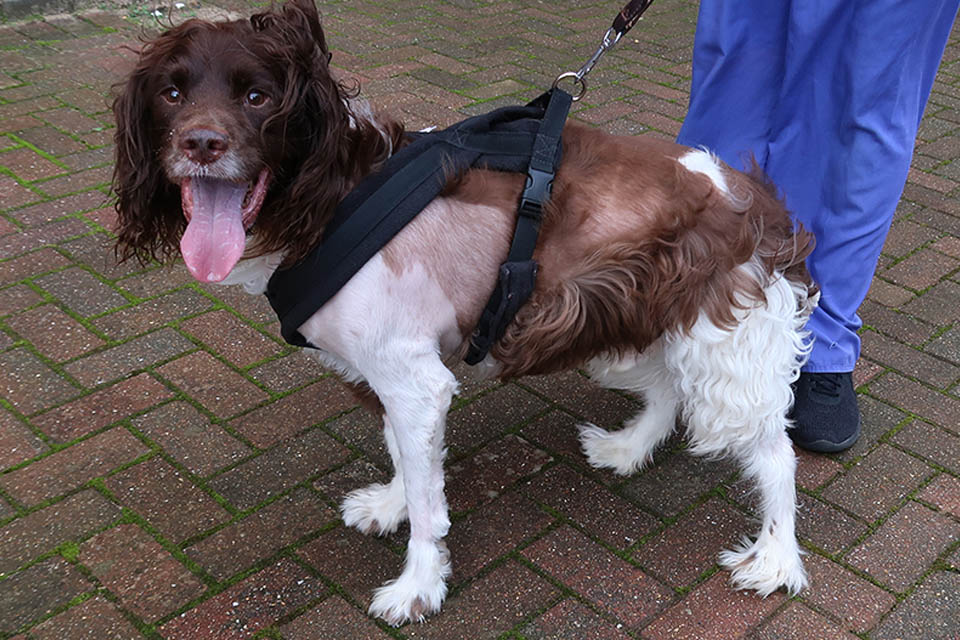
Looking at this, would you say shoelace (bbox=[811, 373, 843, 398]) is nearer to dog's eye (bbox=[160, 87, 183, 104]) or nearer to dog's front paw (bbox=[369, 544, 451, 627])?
dog's front paw (bbox=[369, 544, 451, 627])

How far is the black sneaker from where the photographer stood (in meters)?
3.40

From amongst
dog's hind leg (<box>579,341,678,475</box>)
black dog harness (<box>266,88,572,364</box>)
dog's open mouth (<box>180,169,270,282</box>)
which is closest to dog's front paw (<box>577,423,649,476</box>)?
dog's hind leg (<box>579,341,678,475</box>)

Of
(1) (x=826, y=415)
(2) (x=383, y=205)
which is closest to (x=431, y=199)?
(2) (x=383, y=205)

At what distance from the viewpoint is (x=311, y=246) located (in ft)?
7.82

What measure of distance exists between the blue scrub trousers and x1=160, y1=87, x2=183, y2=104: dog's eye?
1753 millimetres

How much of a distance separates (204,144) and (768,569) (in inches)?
81.2

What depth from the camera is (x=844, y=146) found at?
3.33 metres

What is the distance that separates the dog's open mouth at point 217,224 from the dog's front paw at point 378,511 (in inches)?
42.3

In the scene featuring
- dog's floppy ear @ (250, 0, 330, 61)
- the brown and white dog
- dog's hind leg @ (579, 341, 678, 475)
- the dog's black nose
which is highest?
dog's floppy ear @ (250, 0, 330, 61)

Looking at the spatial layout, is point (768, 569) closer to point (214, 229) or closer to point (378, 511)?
point (378, 511)

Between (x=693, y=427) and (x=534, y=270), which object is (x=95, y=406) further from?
(x=693, y=427)

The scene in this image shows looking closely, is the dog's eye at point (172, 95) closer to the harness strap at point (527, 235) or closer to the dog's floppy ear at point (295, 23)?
the dog's floppy ear at point (295, 23)

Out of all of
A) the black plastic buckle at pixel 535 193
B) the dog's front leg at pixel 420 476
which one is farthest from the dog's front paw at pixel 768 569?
the black plastic buckle at pixel 535 193

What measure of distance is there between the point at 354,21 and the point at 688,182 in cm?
520
